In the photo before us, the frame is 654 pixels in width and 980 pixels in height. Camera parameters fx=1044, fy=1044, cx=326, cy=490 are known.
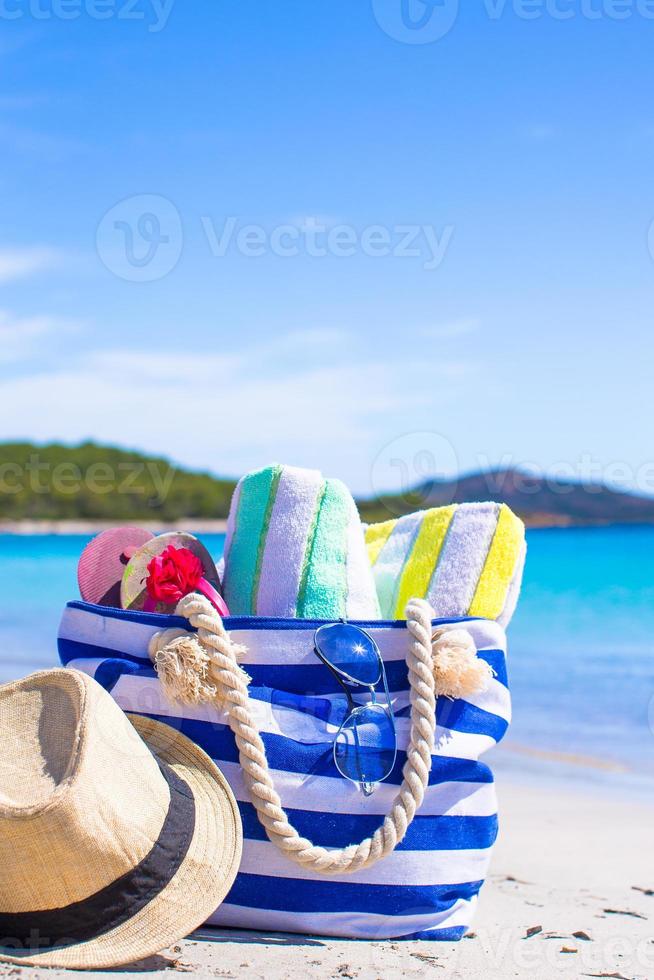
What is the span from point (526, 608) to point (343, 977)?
18074 mm

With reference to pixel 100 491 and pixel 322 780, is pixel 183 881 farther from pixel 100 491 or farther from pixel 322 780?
pixel 100 491

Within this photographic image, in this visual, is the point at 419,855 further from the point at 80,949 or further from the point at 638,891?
the point at 638,891

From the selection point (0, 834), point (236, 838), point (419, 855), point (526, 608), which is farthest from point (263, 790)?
point (526, 608)

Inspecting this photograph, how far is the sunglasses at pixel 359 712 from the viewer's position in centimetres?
277

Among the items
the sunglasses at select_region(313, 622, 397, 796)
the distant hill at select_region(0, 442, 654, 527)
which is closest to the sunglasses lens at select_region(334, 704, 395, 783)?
the sunglasses at select_region(313, 622, 397, 796)

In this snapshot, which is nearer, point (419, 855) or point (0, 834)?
point (0, 834)

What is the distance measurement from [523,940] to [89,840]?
1.37m

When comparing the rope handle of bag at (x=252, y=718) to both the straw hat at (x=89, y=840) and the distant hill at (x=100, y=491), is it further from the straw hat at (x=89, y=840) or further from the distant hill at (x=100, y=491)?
the distant hill at (x=100, y=491)

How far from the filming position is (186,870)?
2.51 m

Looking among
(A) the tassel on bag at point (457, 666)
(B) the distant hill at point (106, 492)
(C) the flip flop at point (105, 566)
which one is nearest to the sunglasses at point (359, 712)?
(A) the tassel on bag at point (457, 666)

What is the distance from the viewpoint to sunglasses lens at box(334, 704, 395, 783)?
2768 millimetres

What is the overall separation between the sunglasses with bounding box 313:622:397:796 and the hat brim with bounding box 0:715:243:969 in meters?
0.33

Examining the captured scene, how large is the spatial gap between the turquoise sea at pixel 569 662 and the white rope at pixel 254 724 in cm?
385

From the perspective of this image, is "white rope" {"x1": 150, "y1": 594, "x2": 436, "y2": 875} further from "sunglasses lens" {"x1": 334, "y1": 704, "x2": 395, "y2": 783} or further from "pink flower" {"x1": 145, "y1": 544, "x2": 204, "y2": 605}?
"pink flower" {"x1": 145, "y1": 544, "x2": 204, "y2": 605}
